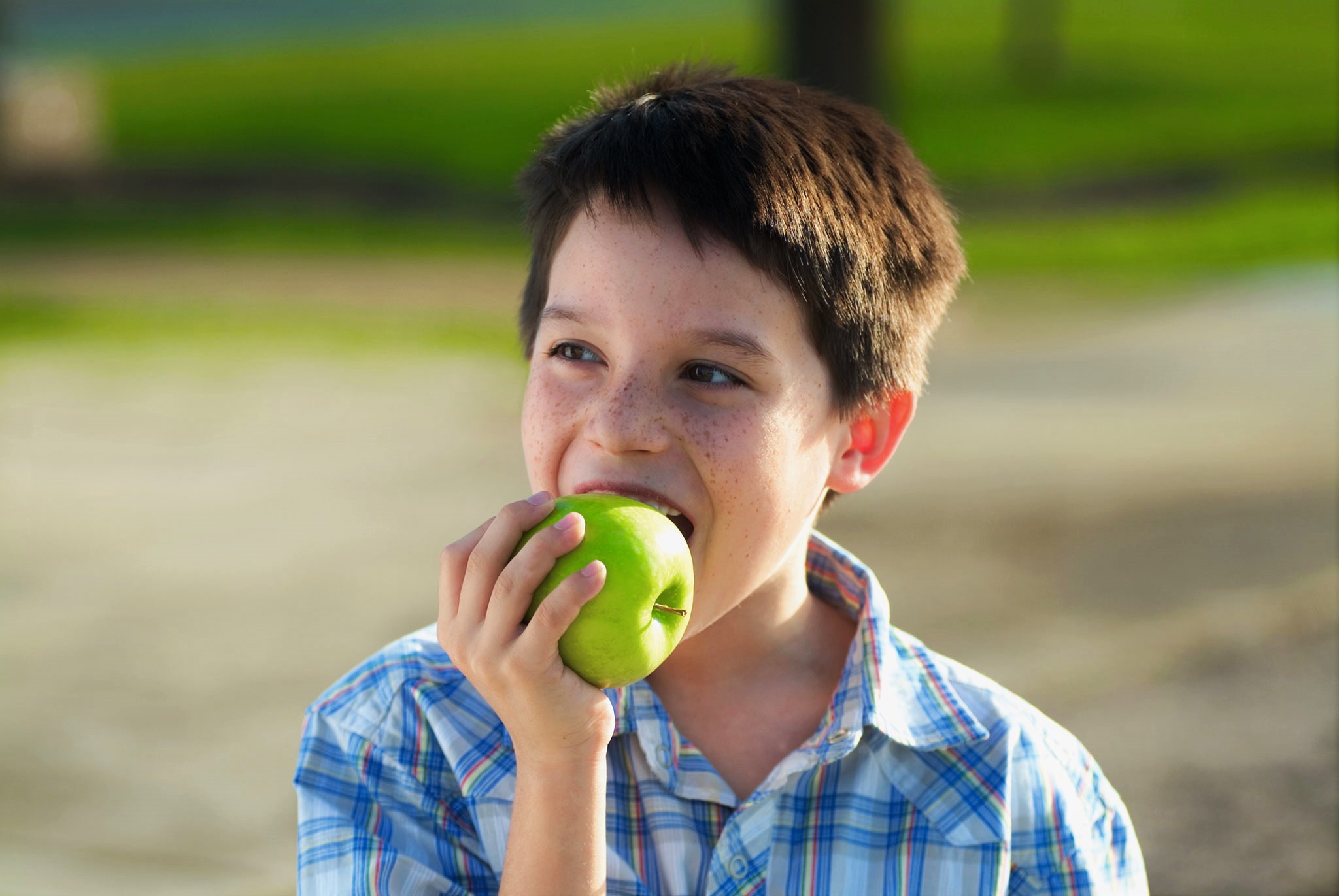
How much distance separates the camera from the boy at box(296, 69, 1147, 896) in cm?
213

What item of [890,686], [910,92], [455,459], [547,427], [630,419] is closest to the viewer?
[630,419]

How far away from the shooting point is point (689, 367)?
2168mm

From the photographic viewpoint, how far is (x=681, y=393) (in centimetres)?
214

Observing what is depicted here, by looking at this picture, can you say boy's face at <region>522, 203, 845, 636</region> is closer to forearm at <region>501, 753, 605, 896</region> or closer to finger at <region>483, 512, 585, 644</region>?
finger at <region>483, 512, 585, 644</region>

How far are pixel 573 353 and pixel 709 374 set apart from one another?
203 millimetres

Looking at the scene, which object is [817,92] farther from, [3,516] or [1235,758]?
[3,516]

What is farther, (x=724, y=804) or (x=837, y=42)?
(x=837, y=42)

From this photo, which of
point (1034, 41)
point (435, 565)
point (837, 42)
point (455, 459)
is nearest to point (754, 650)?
point (435, 565)

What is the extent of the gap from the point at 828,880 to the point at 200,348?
989 centimetres

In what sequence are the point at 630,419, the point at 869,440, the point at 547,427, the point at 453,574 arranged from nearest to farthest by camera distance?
the point at 453,574
the point at 630,419
the point at 547,427
the point at 869,440

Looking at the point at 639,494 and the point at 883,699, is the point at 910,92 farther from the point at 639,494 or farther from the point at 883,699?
the point at 639,494

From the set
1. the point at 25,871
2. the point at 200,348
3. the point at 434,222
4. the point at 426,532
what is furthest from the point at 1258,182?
the point at 25,871

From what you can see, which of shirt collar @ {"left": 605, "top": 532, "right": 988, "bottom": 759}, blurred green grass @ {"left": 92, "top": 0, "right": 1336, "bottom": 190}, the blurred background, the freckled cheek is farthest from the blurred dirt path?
blurred green grass @ {"left": 92, "top": 0, "right": 1336, "bottom": 190}

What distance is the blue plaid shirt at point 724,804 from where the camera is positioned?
2.13m
